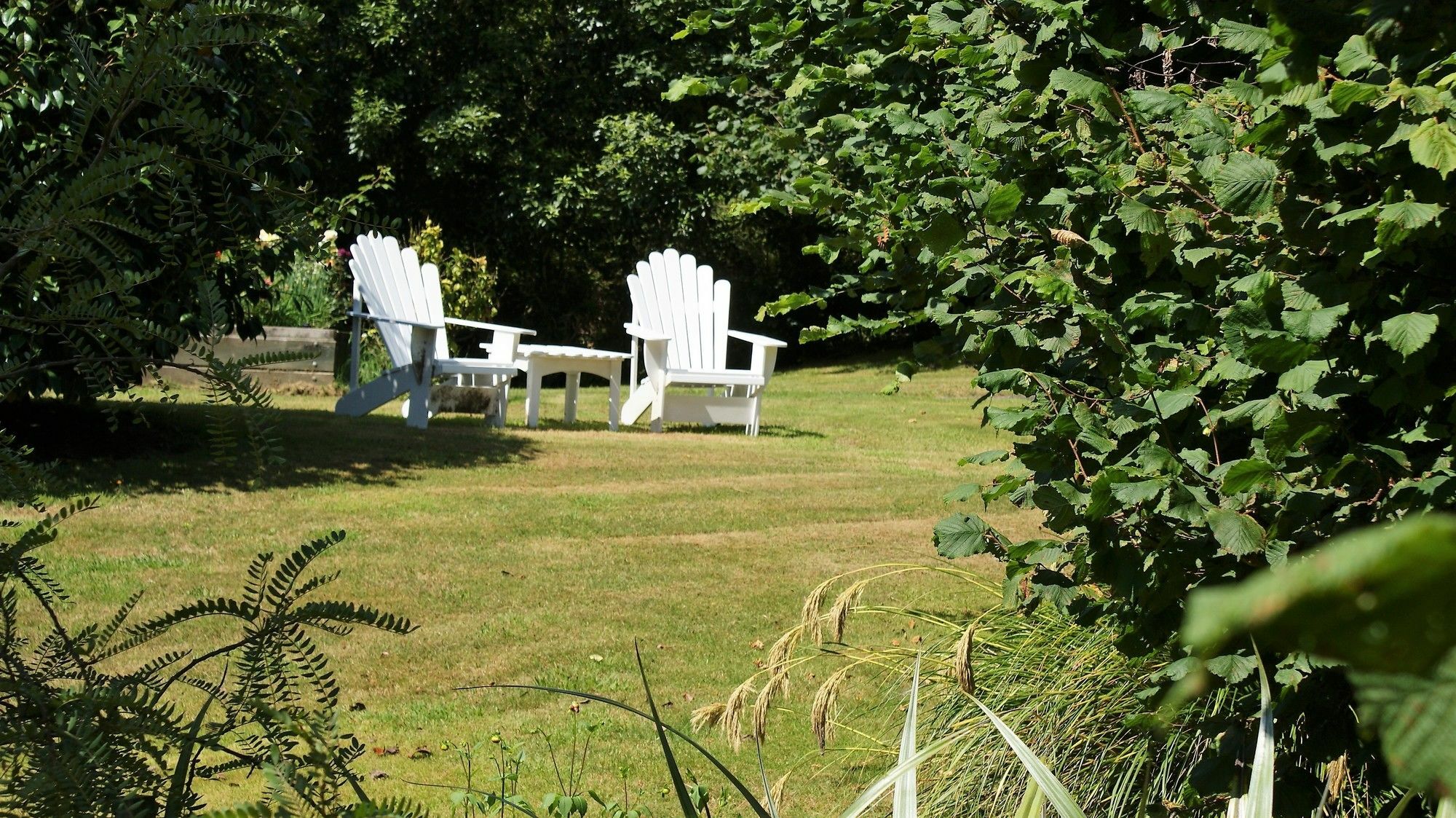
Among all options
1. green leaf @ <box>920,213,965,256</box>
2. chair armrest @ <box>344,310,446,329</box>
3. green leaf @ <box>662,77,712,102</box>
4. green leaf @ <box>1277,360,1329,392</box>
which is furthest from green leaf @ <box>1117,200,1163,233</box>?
chair armrest @ <box>344,310,446,329</box>

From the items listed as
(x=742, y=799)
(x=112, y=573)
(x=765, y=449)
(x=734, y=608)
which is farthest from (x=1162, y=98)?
(x=765, y=449)

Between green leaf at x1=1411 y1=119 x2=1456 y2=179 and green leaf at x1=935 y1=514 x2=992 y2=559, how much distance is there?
112 centimetres

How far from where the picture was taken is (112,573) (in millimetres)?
4684

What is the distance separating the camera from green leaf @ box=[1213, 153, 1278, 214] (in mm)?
1473

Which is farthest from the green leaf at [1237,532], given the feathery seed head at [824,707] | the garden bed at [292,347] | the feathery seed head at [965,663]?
the garden bed at [292,347]

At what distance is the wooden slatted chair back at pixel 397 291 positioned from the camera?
30.5 ft

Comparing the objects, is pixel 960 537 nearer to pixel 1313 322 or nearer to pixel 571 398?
pixel 1313 322

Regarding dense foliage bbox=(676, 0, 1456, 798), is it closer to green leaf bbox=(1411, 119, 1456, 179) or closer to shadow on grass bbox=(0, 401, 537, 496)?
green leaf bbox=(1411, 119, 1456, 179)

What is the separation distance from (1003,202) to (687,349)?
8.43 meters

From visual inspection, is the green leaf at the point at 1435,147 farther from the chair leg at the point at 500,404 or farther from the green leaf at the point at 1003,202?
the chair leg at the point at 500,404

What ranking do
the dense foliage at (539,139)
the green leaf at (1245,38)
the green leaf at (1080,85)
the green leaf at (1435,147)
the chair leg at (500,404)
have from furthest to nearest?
the dense foliage at (539,139), the chair leg at (500,404), the green leaf at (1080,85), the green leaf at (1245,38), the green leaf at (1435,147)

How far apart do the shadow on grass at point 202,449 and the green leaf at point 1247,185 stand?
4.93m

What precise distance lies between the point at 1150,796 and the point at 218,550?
12.5 ft

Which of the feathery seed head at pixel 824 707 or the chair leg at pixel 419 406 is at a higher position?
the chair leg at pixel 419 406
